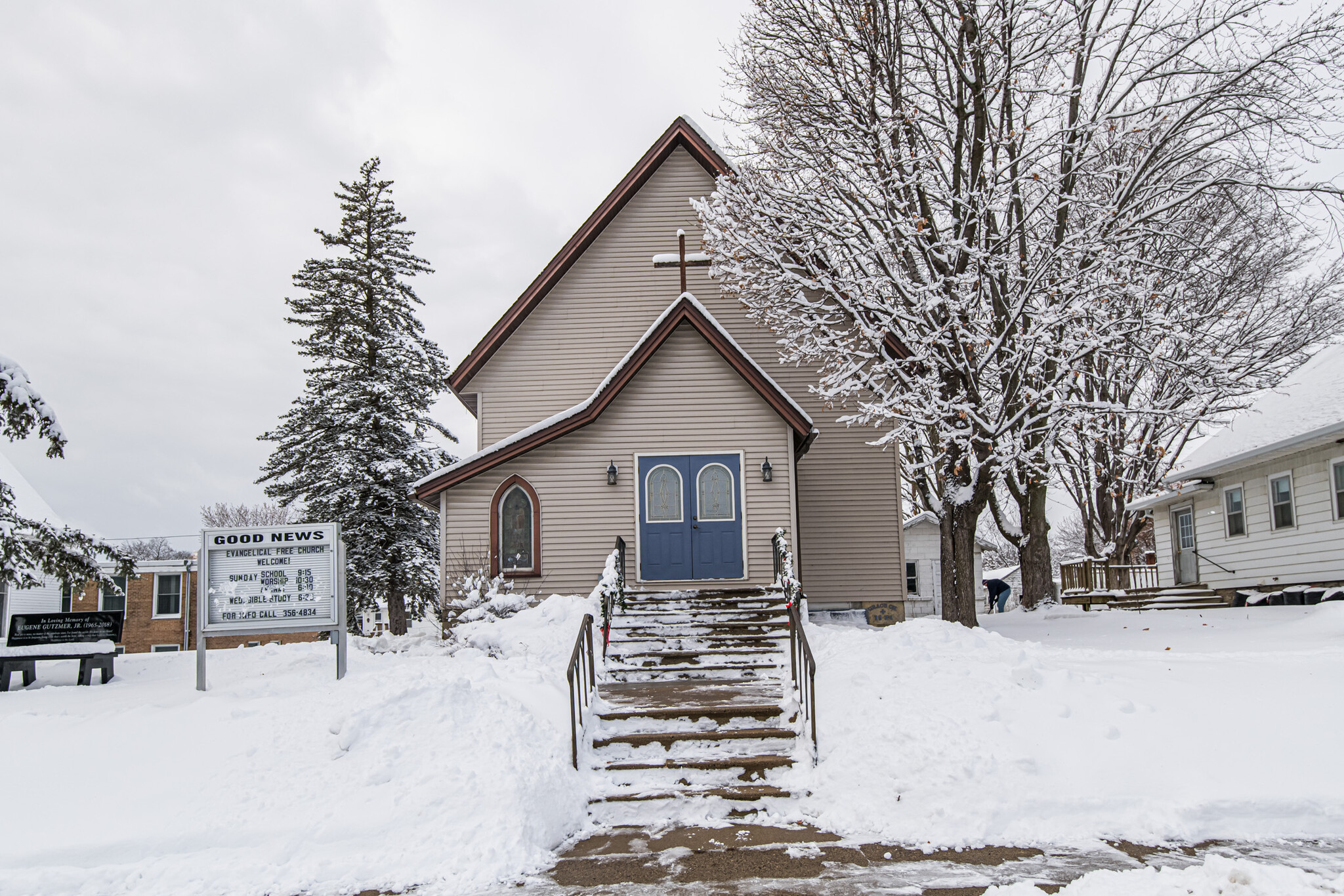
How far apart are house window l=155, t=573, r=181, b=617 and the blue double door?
22190 millimetres

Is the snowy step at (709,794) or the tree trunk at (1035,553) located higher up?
the tree trunk at (1035,553)

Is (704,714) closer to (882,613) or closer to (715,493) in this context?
(715,493)

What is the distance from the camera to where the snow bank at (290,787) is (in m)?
6.26

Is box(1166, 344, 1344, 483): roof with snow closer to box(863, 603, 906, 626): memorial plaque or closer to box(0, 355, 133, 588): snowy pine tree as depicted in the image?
box(863, 603, 906, 626): memorial plaque

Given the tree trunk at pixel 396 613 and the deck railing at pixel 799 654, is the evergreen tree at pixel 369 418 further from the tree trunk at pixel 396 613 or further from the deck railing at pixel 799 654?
the deck railing at pixel 799 654

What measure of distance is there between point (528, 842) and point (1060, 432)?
10.3m

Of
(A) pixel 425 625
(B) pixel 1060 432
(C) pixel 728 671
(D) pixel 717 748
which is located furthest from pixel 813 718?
(A) pixel 425 625

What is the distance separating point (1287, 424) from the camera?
18516mm

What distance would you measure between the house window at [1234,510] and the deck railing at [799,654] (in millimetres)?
13173

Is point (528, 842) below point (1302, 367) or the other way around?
below

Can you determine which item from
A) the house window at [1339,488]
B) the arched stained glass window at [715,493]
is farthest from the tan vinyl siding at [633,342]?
the house window at [1339,488]

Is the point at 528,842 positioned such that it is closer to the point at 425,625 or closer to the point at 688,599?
the point at 688,599

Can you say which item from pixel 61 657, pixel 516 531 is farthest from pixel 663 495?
pixel 61 657

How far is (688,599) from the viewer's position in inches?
554
